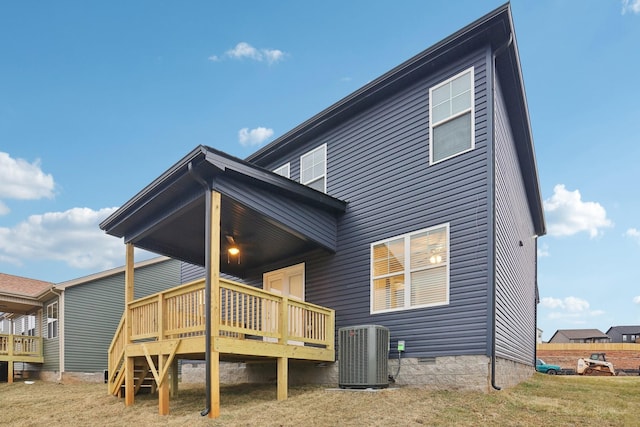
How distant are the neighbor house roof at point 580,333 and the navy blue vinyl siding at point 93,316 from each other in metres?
50.6

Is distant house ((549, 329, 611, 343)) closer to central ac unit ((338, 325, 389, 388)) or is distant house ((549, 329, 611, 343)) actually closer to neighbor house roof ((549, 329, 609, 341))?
neighbor house roof ((549, 329, 609, 341))

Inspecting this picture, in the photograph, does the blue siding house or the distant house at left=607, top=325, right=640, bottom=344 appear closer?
the blue siding house

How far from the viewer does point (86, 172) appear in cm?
2581

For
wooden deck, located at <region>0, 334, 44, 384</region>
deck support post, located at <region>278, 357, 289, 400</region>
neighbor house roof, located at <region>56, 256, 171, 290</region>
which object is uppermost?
neighbor house roof, located at <region>56, 256, 171, 290</region>

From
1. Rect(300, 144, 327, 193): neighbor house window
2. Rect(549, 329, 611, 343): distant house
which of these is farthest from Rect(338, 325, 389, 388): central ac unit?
Rect(549, 329, 611, 343): distant house

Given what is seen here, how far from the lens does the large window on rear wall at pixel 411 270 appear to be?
7953mm

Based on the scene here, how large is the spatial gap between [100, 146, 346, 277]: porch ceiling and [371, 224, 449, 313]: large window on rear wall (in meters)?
1.35

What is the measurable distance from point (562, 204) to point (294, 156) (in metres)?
33.6

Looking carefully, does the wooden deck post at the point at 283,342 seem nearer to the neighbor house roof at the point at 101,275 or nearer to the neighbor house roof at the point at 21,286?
the neighbor house roof at the point at 101,275

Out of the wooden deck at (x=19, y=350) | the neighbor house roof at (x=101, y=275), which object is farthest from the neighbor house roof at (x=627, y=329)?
the wooden deck at (x=19, y=350)

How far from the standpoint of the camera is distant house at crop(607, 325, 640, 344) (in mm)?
55719

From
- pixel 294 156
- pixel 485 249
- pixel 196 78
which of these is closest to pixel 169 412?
pixel 485 249

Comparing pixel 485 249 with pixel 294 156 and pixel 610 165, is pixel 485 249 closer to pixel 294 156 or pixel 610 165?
pixel 294 156

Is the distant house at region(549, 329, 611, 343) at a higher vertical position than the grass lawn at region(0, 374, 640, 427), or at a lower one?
lower
